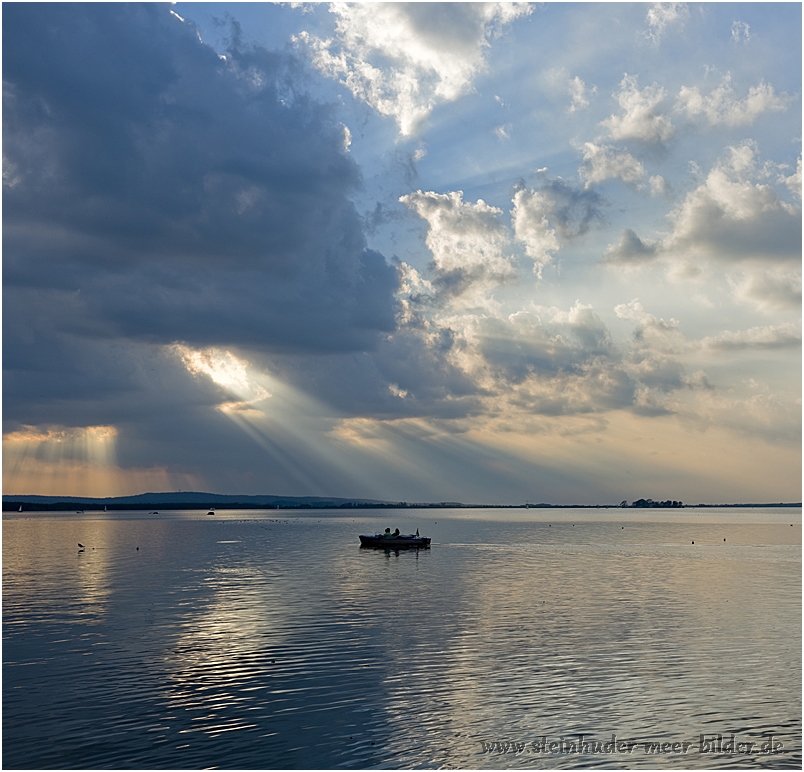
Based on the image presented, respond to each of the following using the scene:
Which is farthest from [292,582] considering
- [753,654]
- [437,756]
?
[437,756]

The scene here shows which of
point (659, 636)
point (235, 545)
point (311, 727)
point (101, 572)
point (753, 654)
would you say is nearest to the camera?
point (311, 727)

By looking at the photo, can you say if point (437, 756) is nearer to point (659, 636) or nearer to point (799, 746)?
point (799, 746)

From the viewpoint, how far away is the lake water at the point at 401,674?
2889 centimetres

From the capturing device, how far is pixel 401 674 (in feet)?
131

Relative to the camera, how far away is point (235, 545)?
155125mm

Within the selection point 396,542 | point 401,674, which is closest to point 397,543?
point 396,542

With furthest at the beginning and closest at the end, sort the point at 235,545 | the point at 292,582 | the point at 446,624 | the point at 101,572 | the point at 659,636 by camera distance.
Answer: the point at 235,545 < the point at 101,572 < the point at 292,582 < the point at 446,624 < the point at 659,636

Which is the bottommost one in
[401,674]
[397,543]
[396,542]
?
[397,543]

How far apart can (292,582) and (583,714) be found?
5374cm

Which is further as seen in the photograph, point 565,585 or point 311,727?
point 565,585

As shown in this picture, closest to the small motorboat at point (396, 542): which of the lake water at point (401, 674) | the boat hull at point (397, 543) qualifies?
the boat hull at point (397, 543)

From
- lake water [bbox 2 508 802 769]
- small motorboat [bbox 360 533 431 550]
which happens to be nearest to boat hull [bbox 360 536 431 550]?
small motorboat [bbox 360 533 431 550]

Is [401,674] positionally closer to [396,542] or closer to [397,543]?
[396,542]

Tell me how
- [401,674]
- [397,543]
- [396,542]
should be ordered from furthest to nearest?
[397,543] < [396,542] < [401,674]
